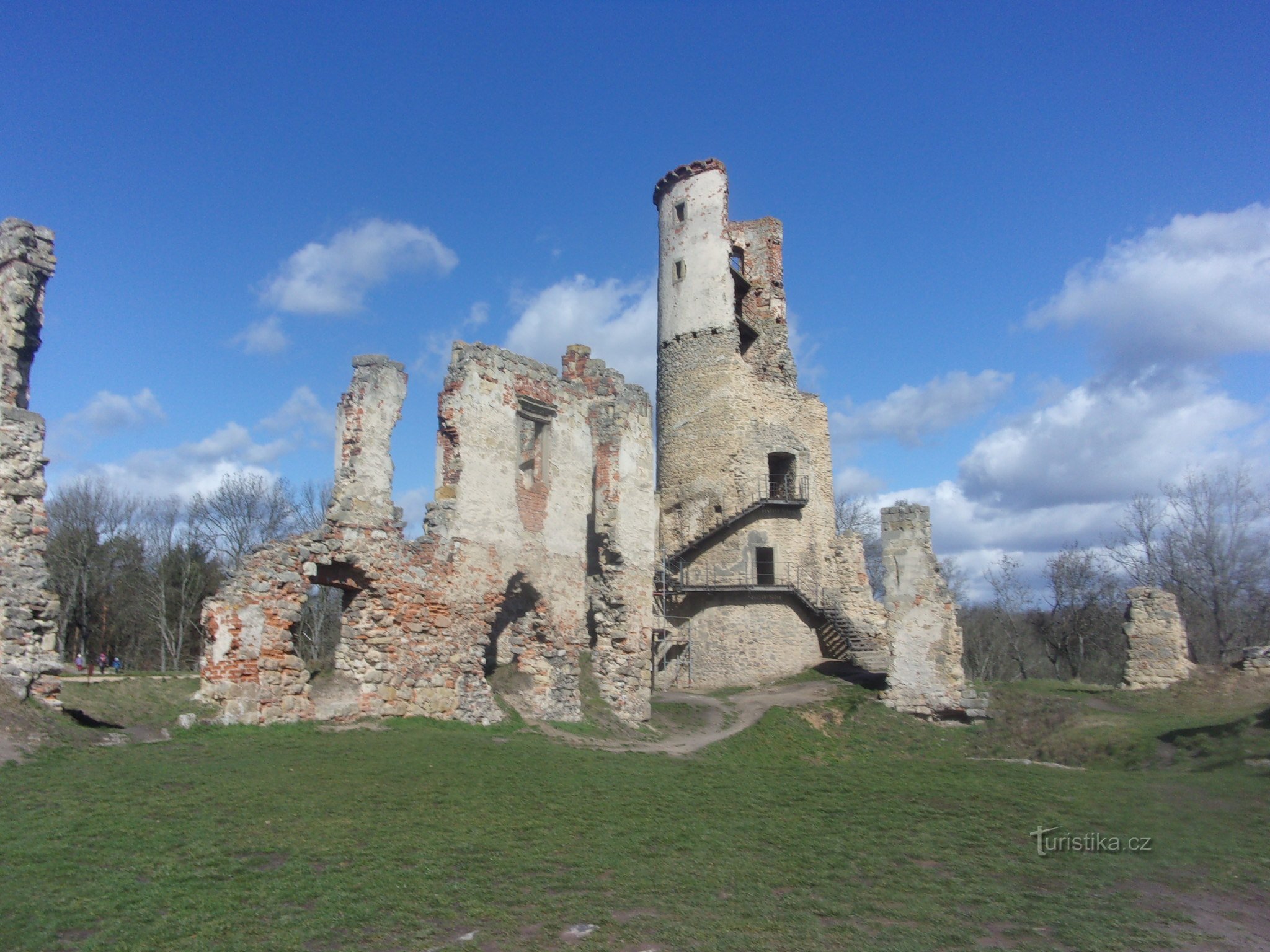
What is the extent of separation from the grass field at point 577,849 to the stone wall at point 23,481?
5.45 ft

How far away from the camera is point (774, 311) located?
31.6m

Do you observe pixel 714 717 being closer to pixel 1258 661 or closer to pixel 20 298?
pixel 1258 661

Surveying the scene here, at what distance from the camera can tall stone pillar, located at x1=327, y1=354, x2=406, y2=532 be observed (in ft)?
52.2

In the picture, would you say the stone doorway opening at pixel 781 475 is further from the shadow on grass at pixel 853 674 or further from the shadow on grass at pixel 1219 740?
the shadow on grass at pixel 1219 740

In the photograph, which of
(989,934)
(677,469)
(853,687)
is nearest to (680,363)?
(677,469)

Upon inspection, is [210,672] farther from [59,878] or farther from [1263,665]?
[1263,665]

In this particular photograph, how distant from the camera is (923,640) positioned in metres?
21.7

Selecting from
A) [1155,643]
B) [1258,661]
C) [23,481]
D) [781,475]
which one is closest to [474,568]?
[23,481]

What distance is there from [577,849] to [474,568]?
9399mm

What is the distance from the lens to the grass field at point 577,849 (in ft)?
→ 20.8

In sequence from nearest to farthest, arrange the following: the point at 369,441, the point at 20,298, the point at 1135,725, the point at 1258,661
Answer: the point at 20,298 < the point at 369,441 < the point at 1135,725 < the point at 1258,661

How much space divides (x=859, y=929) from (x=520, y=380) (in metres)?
14.1

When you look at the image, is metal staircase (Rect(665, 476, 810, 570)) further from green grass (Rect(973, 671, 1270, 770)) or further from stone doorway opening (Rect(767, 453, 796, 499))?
green grass (Rect(973, 671, 1270, 770))

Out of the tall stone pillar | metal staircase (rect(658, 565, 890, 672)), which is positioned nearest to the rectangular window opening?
metal staircase (rect(658, 565, 890, 672))
